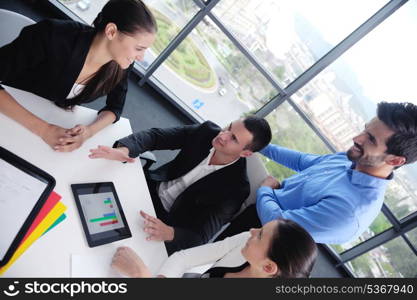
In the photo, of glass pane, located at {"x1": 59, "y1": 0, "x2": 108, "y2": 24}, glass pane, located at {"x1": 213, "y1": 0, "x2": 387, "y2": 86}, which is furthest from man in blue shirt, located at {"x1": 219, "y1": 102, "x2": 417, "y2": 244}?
glass pane, located at {"x1": 59, "y1": 0, "x2": 108, "y2": 24}

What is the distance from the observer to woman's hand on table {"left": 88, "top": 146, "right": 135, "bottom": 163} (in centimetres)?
148

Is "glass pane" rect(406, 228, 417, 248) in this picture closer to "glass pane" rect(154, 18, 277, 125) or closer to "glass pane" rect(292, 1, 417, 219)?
"glass pane" rect(292, 1, 417, 219)

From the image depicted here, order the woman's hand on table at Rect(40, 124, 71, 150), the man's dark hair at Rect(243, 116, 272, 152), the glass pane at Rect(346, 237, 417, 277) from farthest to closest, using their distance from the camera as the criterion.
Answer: the glass pane at Rect(346, 237, 417, 277), the man's dark hair at Rect(243, 116, 272, 152), the woman's hand on table at Rect(40, 124, 71, 150)

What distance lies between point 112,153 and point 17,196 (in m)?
0.55

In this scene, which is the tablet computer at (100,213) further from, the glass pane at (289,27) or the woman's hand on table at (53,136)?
the glass pane at (289,27)

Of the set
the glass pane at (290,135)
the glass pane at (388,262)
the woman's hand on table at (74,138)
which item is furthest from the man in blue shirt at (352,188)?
the glass pane at (388,262)

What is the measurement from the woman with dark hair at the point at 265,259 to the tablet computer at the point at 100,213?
0.30ft

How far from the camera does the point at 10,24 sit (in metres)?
1.49

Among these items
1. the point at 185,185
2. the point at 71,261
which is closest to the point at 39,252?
the point at 71,261

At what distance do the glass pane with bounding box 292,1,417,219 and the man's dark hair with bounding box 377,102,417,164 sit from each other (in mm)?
1206

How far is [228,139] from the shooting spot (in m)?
1.87

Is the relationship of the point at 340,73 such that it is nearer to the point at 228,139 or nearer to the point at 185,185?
→ the point at 228,139

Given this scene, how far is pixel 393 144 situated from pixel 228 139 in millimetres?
932

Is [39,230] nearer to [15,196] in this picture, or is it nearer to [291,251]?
[15,196]
